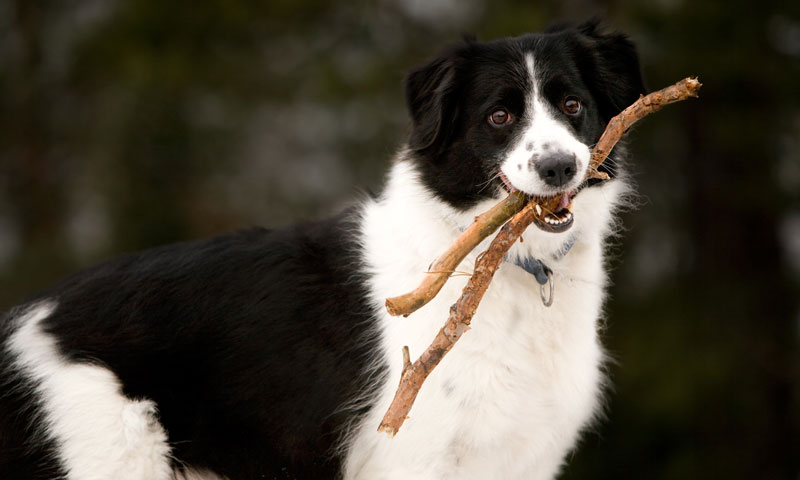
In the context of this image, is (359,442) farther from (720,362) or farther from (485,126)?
(720,362)

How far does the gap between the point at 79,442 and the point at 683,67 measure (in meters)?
7.52

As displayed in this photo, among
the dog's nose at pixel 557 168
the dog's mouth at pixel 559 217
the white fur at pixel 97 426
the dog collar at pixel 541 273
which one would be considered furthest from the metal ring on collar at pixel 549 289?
the white fur at pixel 97 426

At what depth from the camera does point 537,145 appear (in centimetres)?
376

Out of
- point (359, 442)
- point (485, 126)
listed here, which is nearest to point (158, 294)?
point (359, 442)

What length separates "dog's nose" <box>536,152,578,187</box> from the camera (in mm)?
3633

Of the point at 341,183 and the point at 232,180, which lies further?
the point at 232,180

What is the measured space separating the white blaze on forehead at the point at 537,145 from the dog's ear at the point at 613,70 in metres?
0.40

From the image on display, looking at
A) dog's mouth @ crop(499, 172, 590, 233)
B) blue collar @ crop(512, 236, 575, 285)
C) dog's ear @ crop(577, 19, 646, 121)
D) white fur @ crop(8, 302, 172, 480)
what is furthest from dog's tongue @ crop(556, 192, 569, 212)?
white fur @ crop(8, 302, 172, 480)

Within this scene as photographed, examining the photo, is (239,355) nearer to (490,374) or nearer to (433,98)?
(490,374)

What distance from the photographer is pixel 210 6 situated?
11984mm

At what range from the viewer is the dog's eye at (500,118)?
4.06 m

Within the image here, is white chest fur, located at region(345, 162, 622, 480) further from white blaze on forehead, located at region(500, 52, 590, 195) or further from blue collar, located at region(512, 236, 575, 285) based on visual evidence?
white blaze on forehead, located at region(500, 52, 590, 195)

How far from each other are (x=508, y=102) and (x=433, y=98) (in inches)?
15.1

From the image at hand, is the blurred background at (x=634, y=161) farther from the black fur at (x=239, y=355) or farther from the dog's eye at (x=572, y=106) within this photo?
the dog's eye at (x=572, y=106)
